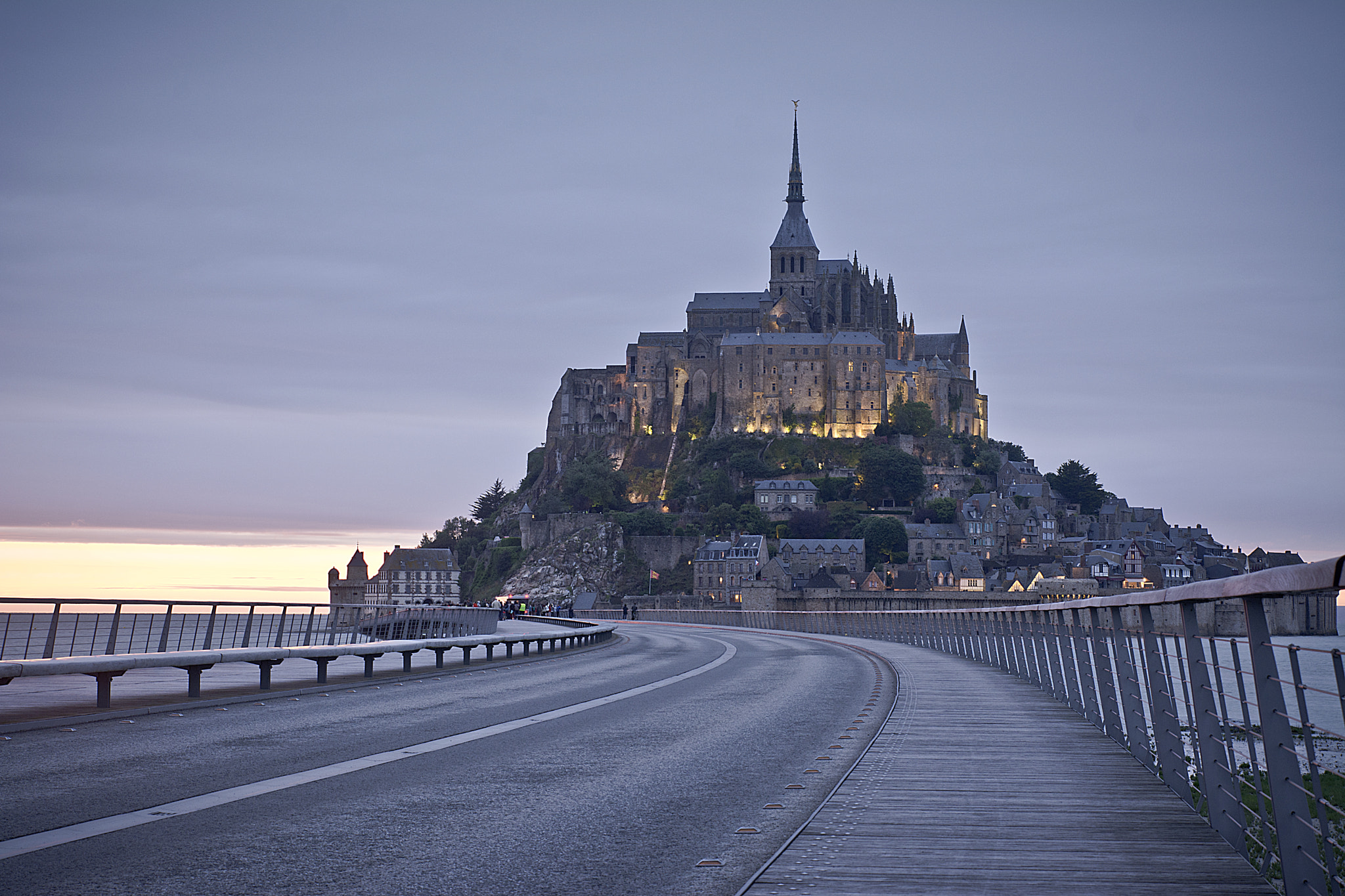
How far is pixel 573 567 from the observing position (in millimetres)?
154375

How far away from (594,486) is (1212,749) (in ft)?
535

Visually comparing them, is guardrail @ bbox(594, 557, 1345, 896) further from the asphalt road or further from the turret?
the turret

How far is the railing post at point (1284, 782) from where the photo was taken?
16.9ft

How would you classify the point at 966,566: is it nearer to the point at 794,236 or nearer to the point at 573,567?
the point at 573,567

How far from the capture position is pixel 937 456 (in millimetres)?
167625

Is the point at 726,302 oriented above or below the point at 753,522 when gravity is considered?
above

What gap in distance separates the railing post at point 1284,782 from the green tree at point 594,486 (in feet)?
532

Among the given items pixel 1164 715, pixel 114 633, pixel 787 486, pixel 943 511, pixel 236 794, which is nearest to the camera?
pixel 1164 715

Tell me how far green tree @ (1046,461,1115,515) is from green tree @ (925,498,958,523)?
2854 cm

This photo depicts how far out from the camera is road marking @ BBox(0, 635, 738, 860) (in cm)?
668

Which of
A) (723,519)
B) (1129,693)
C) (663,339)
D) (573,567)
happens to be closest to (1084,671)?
(1129,693)

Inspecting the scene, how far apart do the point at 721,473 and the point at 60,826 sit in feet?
516

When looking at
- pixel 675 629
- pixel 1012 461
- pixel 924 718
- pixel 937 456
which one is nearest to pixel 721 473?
pixel 937 456

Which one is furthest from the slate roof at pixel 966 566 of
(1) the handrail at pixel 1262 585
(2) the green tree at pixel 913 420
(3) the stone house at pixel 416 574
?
(1) the handrail at pixel 1262 585
